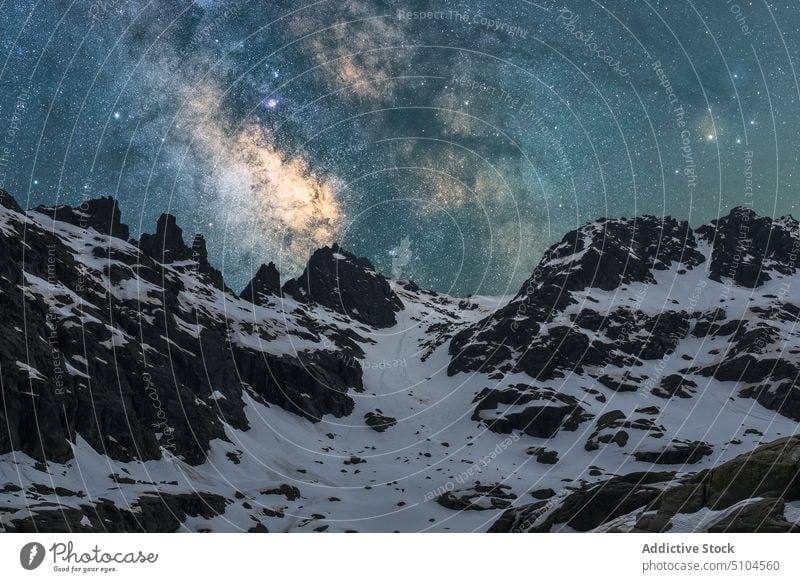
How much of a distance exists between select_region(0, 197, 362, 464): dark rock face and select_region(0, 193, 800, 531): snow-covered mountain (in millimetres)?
443

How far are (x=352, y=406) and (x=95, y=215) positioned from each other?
9770cm

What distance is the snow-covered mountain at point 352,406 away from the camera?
50094 millimetres

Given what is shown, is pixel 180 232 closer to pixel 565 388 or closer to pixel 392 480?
pixel 392 480

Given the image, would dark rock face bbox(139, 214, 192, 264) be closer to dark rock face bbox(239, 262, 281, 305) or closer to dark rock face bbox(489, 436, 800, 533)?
dark rock face bbox(239, 262, 281, 305)

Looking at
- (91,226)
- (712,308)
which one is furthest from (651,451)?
(91,226)

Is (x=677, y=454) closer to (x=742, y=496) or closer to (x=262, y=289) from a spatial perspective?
(x=742, y=496)

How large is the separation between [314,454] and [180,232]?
109264mm

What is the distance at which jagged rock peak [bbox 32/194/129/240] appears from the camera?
142500mm

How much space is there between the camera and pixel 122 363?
88.7 m

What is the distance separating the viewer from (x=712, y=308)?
618 ft
